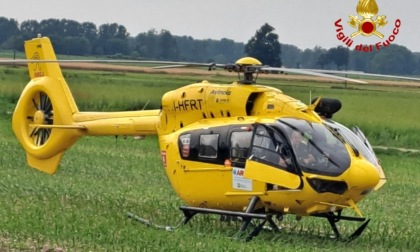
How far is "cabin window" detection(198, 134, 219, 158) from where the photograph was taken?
1243 centimetres

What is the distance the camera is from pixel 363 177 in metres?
11.5

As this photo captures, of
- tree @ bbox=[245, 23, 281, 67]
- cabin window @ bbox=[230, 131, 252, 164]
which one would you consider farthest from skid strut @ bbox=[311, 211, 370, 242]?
tree @ bbox=[245, 23, 281, 67]

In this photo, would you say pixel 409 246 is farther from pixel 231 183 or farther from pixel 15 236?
pixel 15 236

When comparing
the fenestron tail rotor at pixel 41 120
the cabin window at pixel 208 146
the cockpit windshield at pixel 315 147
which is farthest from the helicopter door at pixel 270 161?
the fenestron tail rotor at pixel 41 120

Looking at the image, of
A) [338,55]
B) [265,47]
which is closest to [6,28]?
[338,55]

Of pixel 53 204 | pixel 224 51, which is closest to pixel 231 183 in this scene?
pixel 53 204

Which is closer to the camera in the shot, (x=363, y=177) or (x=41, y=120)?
(x=363, y=177)

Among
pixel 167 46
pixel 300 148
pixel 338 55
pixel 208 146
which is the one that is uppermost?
pixel 300 148

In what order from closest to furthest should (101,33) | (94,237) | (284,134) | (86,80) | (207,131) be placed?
(94,237), (284,134), (207,131), (86,80), (101,33)

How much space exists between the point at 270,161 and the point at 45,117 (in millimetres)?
5313

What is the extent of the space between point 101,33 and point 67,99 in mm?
49960

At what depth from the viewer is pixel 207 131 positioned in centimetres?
1256

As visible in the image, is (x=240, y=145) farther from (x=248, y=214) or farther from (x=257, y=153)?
(x=248, y=214)

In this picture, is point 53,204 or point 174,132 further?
point 53,204
